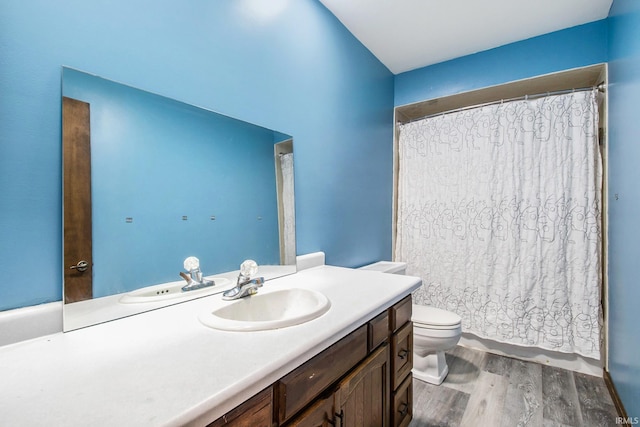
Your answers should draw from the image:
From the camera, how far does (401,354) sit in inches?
53.1

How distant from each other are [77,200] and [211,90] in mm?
658

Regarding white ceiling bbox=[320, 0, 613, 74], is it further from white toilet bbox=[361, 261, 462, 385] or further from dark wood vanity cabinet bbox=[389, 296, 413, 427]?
white toilet bbox=[361, 261, 462, 385]

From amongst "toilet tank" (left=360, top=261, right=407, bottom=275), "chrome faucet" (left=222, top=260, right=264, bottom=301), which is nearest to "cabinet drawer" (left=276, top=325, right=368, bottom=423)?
"chrome faucet" (left=222, top=260, right=264, bottom=301)

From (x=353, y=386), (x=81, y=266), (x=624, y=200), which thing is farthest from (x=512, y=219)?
(x=81, y=266)

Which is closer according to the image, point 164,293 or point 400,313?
point 164,293

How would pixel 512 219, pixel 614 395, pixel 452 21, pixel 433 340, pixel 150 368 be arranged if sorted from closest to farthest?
1. pixel 150 368
2. pixel 614 395
3. pixel 433 340
4. pixel 452 21
5. pixel 512 219

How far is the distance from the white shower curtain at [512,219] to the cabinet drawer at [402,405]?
1181 millimetres

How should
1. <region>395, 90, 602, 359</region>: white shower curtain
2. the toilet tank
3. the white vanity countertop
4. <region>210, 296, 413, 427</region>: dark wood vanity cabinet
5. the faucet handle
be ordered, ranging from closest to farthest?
the white vanity countertop < <region>210, 296, 413, 427</region>: dark wood vanity cabinet < the faucet handle < <region>395, 90, 602, 359</region>: white shower curtain < the toilet tank

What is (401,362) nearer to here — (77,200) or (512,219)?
(77,200)

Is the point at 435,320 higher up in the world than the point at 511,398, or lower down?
higher up

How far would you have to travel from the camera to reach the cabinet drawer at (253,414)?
577 millimetres

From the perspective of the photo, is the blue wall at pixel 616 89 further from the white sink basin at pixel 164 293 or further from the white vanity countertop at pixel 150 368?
the white sink basin at pixel 164 293

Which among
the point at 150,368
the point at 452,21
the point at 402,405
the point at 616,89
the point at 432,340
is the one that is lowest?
the point at 402,405

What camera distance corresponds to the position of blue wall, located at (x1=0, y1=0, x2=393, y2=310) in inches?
30.4
